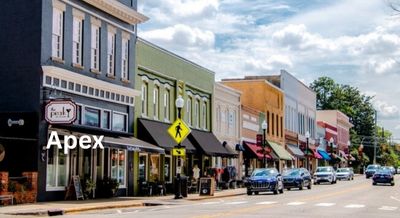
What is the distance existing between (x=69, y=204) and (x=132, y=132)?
1042 centimetres

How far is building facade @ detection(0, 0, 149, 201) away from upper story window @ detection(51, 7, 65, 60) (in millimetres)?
43

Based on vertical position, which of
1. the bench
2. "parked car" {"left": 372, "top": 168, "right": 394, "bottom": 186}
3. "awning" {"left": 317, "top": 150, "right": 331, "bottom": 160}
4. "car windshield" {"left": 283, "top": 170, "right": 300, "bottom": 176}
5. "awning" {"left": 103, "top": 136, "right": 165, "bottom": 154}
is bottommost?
the bench

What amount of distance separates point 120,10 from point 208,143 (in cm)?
1401

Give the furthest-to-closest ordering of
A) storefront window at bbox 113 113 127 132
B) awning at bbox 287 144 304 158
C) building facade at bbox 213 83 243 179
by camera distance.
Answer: awning at bbox 287 144 304 158 → building facade at bbox 213 83 243 179 → storefront window at bbox 113 113 127 132

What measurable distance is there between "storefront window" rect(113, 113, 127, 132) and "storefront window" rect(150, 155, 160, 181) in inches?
160

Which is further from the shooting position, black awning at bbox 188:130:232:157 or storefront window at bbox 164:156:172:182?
black awning at bbox 188:130:232:157

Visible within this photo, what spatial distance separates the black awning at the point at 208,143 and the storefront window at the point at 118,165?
8.81m

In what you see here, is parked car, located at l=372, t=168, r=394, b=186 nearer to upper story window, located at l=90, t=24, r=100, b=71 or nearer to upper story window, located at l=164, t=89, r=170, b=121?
upper story window, located at l=164, t=89, r=170, b=121

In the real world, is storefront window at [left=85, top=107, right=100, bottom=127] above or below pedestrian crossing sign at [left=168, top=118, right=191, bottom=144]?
above

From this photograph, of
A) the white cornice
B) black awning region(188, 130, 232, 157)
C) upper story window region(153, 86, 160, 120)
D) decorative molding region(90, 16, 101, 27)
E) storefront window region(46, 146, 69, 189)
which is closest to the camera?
storefront window region(46, 146, 69, 189)

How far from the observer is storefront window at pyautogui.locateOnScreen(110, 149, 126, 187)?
3619 cm

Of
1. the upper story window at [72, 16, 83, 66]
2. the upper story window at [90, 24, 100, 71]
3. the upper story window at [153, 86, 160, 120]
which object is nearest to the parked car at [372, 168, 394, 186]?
the upper story window at [153, 86, 160, 120]

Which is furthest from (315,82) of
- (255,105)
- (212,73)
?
(212,73)

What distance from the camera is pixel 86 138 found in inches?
Result: 1221
